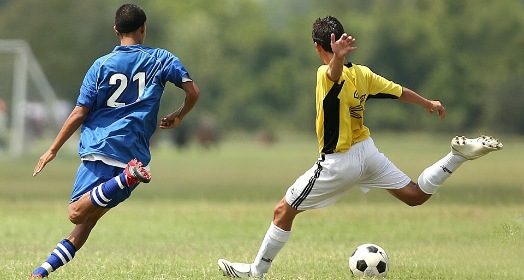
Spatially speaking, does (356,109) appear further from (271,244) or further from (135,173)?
(135,173)

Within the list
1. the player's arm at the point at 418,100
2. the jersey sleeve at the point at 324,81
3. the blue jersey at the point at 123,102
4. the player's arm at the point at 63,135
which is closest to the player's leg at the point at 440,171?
the player's arm at the point at 418,100

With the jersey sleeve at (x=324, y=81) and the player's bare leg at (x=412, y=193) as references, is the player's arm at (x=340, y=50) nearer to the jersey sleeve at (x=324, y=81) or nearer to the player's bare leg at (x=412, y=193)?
the jersey sleeve at (x=324, y=81)

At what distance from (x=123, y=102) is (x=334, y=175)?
1.55 meters

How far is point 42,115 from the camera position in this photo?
39781 millimetres

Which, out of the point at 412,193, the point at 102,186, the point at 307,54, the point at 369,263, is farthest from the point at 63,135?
the point at 307,54

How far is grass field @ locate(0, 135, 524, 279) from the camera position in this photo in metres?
9.20

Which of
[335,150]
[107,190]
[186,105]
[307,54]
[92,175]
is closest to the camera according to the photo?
[107,190]

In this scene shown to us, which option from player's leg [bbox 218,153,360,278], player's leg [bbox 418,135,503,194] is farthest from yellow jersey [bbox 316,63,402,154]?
player's leg [bbox 418,135,503,194]

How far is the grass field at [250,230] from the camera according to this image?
9.20 m

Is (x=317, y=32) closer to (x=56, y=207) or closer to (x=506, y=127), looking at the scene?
(x=56, y=207)

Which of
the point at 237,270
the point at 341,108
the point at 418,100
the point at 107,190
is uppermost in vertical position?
the point at 418,100

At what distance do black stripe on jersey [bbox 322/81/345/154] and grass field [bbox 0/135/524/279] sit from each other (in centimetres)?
98

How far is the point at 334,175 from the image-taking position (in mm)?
8383

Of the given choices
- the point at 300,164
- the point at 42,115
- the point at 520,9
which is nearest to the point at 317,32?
the point at 300,164
